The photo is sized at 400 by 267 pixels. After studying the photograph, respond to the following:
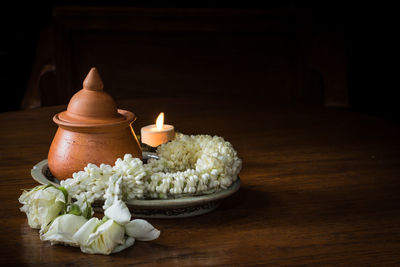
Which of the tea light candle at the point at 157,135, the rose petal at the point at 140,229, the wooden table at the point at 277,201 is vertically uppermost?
the tea light candle at the point at 157,135

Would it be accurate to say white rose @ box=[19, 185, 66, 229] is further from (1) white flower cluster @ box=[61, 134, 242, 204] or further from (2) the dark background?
(2) the dark background

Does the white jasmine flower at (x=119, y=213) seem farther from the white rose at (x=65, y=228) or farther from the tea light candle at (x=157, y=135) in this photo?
the tea light candle at (x=157, y=135)

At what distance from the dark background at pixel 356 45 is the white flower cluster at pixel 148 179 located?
9.48ft

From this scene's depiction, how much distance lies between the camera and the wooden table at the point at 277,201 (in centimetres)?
63

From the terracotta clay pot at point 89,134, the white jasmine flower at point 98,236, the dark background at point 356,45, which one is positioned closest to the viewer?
the white jasmine flower at point 98,236

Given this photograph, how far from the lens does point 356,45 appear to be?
3547mm

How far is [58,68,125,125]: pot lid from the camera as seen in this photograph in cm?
78

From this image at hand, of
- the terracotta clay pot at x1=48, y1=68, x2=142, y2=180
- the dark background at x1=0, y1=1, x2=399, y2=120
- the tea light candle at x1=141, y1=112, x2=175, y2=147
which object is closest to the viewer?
the terracotta clay pot at x1=48, y1=68, x2=142, y2=180

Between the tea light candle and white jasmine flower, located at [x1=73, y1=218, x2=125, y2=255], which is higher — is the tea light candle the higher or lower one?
the higher one

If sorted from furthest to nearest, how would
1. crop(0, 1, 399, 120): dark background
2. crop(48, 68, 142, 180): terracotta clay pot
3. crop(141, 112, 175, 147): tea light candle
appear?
crop(0, 1, 399, 120): dark background
crop(141, 112, 175, 147): tea light candle
crop(48, 68, 142, 180): terracotta clay pot

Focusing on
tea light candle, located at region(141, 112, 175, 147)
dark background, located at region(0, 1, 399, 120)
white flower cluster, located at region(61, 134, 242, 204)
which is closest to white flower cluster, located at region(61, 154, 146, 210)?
white flower cluster, located at region(61, 134, 242, 204)

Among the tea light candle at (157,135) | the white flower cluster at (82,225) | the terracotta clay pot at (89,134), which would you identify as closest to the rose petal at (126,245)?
the white flower cluster at (82,225)

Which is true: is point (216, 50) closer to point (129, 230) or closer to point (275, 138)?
point (275, 138)

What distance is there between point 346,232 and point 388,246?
0.19 ft
